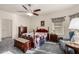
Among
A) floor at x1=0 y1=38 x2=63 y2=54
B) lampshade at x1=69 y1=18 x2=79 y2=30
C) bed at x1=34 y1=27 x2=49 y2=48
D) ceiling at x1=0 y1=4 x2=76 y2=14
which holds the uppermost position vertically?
ceiling at x1=0 y1=4 x2=76 y2=14

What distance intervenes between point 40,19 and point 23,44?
62 centimetres

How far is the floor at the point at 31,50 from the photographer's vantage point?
189cm

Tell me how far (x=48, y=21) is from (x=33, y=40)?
496 millimetres

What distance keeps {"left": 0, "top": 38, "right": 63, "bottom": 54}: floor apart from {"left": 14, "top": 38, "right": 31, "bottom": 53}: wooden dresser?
6 centimetres

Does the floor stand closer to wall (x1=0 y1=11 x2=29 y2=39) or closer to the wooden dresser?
the wooden dresser

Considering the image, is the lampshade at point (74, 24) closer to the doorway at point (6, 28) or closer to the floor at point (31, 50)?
the floor at point (31, 50)

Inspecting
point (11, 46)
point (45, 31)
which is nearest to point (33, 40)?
point (45, 31)

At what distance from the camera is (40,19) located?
198cm

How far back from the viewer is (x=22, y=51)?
1916 mm

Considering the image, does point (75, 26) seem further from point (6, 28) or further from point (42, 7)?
point (6, 28)

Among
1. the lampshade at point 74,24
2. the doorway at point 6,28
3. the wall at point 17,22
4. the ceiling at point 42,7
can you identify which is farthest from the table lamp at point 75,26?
the doorway at point 6,28

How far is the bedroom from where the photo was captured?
185cm

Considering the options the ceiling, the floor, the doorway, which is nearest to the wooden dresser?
the floor
